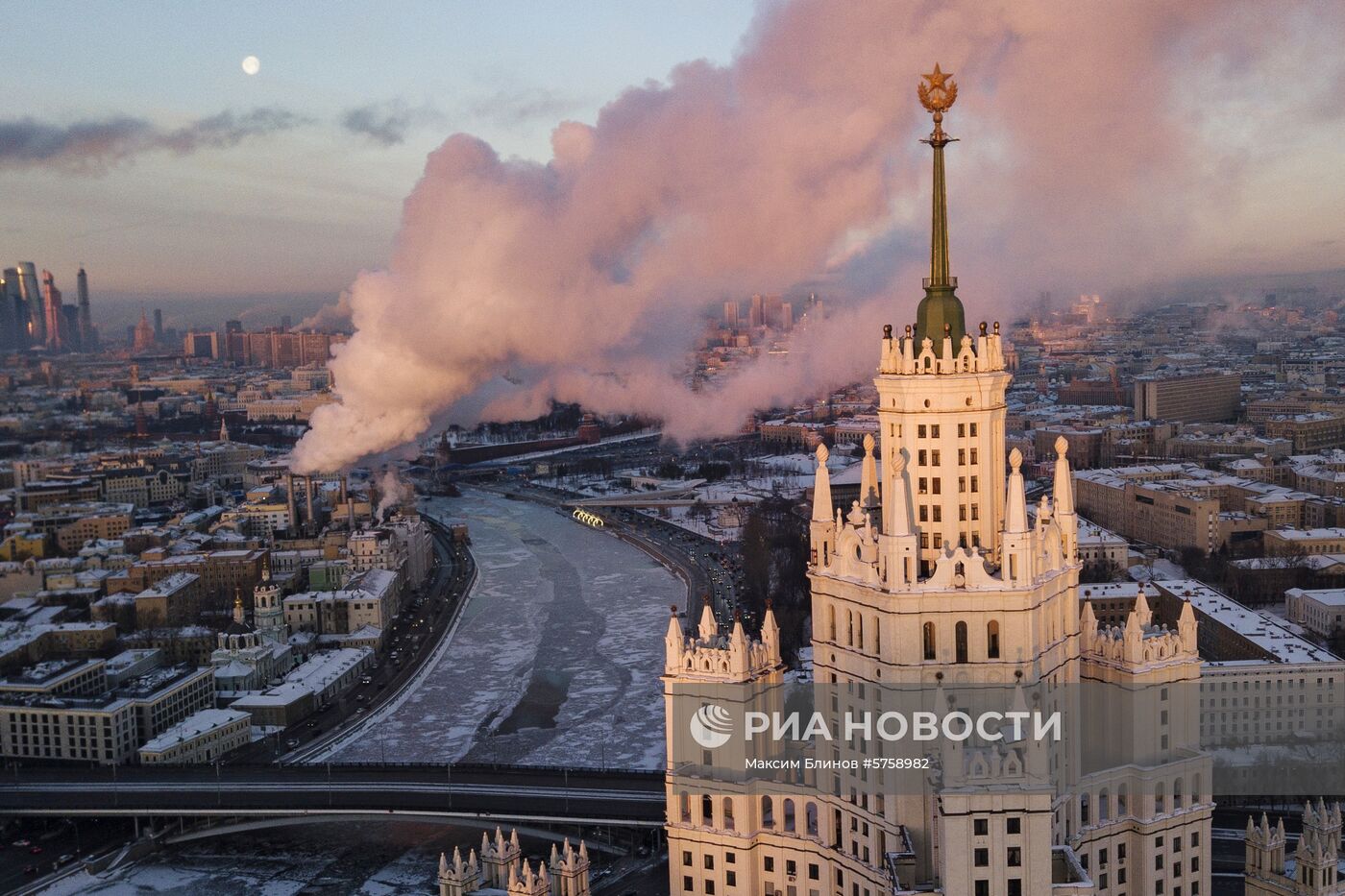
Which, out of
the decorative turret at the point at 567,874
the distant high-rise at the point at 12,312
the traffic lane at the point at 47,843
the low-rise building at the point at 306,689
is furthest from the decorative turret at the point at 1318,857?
the distant high-rise at the point at 12,312

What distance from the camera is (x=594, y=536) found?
5466 cm

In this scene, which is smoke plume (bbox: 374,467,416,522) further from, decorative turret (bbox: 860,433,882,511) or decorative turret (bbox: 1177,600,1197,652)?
decorative turret (bbox: 1177,600,1197,652)

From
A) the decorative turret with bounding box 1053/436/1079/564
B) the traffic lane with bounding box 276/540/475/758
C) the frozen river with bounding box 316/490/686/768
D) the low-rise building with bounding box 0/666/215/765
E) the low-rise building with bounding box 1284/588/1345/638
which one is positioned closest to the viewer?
the decorative turret with bounding box 1053/436/1079/564

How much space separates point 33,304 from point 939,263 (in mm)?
35651

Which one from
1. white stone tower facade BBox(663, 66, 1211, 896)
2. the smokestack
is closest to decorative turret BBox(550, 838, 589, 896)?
white stone tower facade BBox(663, 66, 1211, 896)

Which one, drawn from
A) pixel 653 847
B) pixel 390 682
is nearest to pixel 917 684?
pixel 653 847

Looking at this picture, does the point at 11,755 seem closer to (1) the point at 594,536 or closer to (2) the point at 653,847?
(2) the point at 653,847

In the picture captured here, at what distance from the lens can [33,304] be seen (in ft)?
135

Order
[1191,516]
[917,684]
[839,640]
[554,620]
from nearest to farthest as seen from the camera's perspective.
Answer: [917,684], [839,640], [554,620], [1191,516]

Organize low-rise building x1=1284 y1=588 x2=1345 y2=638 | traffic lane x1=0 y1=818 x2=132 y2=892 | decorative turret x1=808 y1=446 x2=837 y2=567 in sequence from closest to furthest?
decorative turret x1=808 y1=446 x2=837 y2=567 → traffic lane x1=0 y1=818 x2=132 y2=892 → low-rise building x1=1284 y1=588 x2=1345 y2=638

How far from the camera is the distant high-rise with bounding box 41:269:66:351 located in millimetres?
41219

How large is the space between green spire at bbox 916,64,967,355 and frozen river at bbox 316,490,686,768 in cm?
1435

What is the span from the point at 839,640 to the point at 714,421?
3057 centimetres

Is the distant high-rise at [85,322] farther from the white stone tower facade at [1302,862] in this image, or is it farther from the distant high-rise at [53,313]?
the white stone tower facade at [1302,862]
